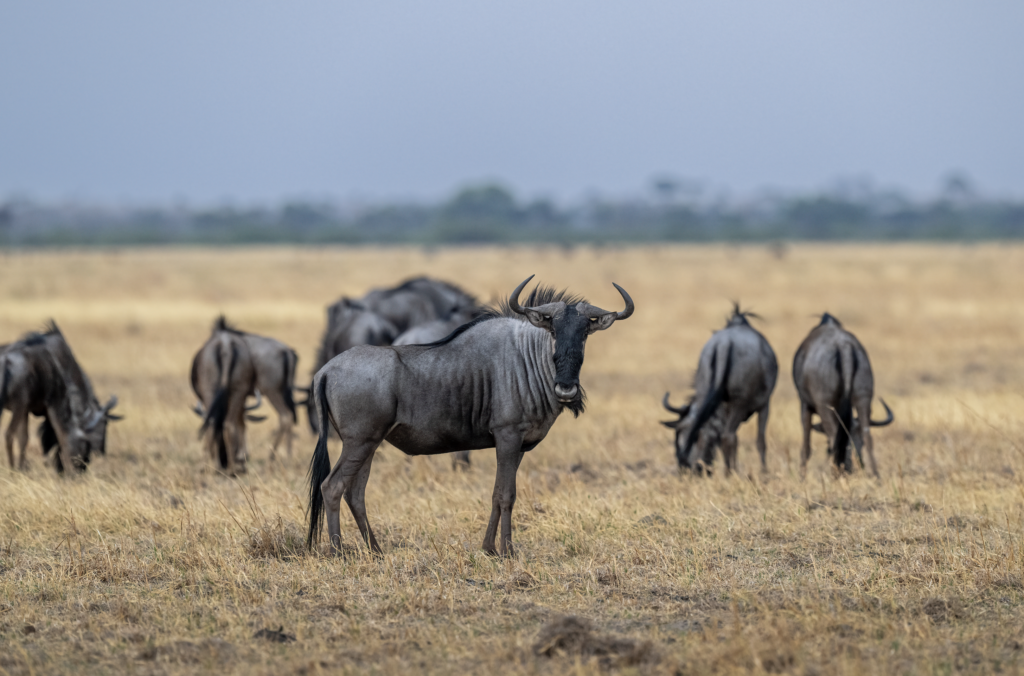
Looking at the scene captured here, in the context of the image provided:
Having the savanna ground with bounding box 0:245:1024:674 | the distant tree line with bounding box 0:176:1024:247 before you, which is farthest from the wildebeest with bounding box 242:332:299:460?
the distant tree line with bounding box 0:176:1024:247

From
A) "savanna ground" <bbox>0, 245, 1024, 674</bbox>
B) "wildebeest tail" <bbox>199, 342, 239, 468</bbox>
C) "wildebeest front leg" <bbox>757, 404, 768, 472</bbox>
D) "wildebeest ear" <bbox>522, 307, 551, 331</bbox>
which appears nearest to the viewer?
"savanna ground" <bbox>0, 245, 1024, 674</bbox>

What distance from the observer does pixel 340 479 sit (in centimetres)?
684

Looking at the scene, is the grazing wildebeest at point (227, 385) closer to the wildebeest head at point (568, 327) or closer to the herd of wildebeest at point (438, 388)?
the herd of wildebeest at point (438, 388)

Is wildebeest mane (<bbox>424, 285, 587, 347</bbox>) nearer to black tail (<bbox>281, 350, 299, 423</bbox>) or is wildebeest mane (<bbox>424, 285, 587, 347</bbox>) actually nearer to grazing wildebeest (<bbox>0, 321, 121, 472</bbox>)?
black tail (<bbox>281, 350, 299, 423</bbox>)

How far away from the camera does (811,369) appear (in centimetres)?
939

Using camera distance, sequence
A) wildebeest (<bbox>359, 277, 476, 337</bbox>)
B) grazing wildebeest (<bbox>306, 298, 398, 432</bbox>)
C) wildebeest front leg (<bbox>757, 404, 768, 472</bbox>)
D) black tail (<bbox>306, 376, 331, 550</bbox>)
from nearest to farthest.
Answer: black tail (<bbox>306, 376, 331, 550</bbox>), wildebeest front leg (<bbox>757, 404, 768, 472</bbox>), grazing wildebeest (<bbox>306, 298, 398, 432</bbox>), wildebeest (<bbox>359, 277, 476, 337</bbox>)

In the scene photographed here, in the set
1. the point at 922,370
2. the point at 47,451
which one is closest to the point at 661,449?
the point at 47,451

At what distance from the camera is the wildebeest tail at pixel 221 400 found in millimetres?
9922

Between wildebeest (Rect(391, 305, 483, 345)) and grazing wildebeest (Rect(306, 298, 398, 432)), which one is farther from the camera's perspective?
grazing wildebeest (Rect(306, 298, 398, 432))

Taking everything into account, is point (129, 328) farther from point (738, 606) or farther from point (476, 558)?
point (738, 606)

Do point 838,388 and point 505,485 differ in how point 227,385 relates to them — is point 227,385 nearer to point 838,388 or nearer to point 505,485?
point 505,485

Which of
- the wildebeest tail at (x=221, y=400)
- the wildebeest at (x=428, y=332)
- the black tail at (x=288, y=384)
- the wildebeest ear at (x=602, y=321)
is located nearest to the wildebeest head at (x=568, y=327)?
the wildebeest ear at (x=602, y=321)

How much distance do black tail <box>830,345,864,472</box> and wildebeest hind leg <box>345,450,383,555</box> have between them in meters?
4.10

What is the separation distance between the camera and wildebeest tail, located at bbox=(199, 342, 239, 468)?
32.6 feet
